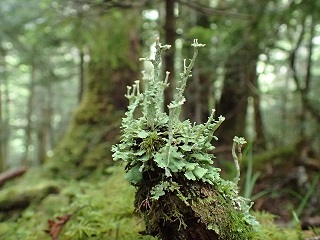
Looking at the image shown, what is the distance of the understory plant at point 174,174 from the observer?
139 centimetres

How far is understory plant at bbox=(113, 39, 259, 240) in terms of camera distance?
4.57 feet

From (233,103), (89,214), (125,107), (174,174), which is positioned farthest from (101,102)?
(174,174)

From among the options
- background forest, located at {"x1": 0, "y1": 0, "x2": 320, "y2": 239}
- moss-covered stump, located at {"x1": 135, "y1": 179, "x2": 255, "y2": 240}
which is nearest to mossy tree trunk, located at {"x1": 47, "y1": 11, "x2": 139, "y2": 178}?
background forest, located at {"x1": 0, "y1": 0, "x2": 320, "y2": 239}

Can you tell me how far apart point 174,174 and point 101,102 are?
13.0 ft

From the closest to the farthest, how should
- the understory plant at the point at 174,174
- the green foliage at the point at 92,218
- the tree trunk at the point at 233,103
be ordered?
1. the understory plant at the point at 174,174
2. the green foliage at the point at 92,218
3. the tree trunk at the point at 233,103

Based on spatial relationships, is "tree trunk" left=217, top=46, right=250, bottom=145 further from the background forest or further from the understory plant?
the understory plant

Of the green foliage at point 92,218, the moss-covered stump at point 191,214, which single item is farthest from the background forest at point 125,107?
the moss-covered stump at point 191,214

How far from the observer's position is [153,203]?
142 cm

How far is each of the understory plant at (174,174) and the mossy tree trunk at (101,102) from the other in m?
2.87

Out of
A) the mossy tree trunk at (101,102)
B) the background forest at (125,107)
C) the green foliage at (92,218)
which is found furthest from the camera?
the mossy tree trunk at (101,102)

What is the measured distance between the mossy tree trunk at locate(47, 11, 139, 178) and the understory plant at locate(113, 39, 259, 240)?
9.41 feet

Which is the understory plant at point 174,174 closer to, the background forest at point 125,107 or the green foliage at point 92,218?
the green foliage at point 92,218

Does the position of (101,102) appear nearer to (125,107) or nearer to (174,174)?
(125,107)

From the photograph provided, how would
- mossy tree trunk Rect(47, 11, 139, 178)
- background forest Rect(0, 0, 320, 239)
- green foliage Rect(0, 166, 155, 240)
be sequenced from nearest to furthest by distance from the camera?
green foliage Rect(0, 166, 155, 240), background forest Rect(0, 0, 320, 239), mossy tree trunk Rect(47, 11, 139, 178)
